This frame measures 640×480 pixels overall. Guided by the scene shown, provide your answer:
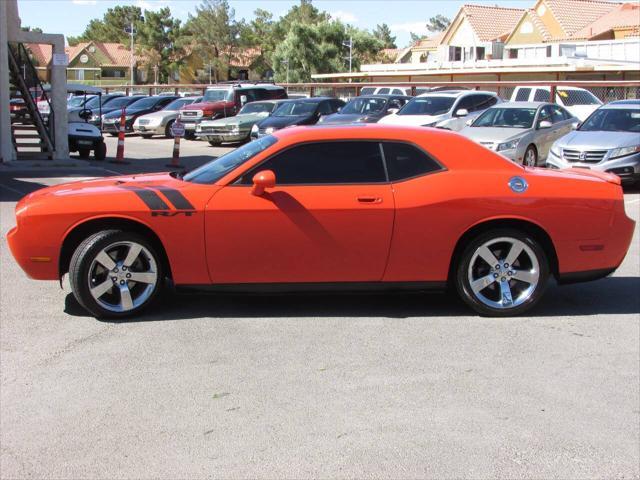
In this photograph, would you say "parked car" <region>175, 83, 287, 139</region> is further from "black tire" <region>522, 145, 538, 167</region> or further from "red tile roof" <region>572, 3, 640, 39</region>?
"red tile roof" <region>572, 3, 640, 39</region>

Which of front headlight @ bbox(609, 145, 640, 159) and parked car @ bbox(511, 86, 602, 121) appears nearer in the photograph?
front headlight @ bbox(609, 145, 640, 159)

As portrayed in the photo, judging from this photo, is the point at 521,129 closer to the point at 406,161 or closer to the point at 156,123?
the point at 406,161

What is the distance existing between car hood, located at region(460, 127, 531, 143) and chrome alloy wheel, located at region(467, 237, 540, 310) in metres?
10.5

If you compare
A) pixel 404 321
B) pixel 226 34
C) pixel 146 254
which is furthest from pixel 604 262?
pixel 226 34

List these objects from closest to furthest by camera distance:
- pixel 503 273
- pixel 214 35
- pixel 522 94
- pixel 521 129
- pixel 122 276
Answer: pixel 122 276 < pixel 503 273 < pixel 521 129 < pixel 522 94 < pixel 214 35

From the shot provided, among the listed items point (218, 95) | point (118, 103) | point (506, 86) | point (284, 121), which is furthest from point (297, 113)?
point (118, 103)

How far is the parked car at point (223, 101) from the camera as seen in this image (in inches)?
1123

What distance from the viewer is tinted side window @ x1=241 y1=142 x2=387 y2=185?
6.34m

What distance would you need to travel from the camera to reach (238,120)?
87.0ft

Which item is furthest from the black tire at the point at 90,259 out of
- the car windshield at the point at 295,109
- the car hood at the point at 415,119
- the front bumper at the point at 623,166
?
the car windshield at the point at 295,109

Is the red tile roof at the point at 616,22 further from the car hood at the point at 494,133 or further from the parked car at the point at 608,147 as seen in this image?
the parked car at the point at 608,147

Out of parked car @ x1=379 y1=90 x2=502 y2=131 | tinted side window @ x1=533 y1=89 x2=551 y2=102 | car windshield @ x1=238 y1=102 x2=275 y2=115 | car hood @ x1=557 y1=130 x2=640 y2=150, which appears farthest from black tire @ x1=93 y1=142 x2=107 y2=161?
tinted side window @ x1=533 y1=89 x2=551 y2=102

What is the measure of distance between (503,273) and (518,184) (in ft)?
2.37

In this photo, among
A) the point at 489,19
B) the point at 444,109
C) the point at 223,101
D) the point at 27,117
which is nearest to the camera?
the point at 444,109
